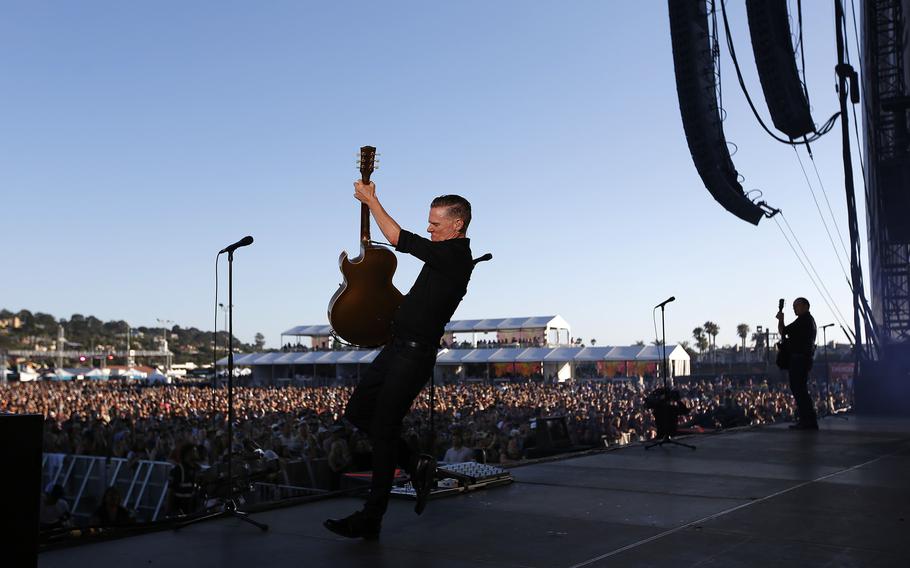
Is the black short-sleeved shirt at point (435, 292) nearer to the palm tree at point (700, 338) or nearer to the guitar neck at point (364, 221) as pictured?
the guitar neck at point (364, 221)

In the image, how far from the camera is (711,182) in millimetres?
15523

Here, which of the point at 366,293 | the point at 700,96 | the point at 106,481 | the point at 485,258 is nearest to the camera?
the point at 366,293

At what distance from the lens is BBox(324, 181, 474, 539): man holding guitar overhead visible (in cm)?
312

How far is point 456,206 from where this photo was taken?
320cm

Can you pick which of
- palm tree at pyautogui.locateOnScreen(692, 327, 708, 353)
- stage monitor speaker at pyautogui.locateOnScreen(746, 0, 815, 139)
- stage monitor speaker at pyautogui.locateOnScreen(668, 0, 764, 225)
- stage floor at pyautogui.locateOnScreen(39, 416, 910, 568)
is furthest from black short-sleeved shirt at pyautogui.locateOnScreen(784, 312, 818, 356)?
palm tree at pyautogui.locateOnScreen(692, 327, 708, 353)

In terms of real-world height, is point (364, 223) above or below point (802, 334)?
above

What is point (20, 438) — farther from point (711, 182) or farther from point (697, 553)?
point (711, 182)

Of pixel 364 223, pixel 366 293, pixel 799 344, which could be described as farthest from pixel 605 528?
pixel 799 344

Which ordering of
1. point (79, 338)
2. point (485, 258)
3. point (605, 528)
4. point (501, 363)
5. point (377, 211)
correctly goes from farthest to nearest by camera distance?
1. point (79, 338)
2. point (501, 363)
3. point (485, 258)
4. point (605, 528)
5. point (377, 211)

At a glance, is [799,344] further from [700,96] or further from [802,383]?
[700,96]

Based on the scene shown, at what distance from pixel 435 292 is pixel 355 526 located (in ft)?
3.45

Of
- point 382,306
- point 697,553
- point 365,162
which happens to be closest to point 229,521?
point 382,306

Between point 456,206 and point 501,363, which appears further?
point 501,363

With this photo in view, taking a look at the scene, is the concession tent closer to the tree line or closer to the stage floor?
the stage floor
